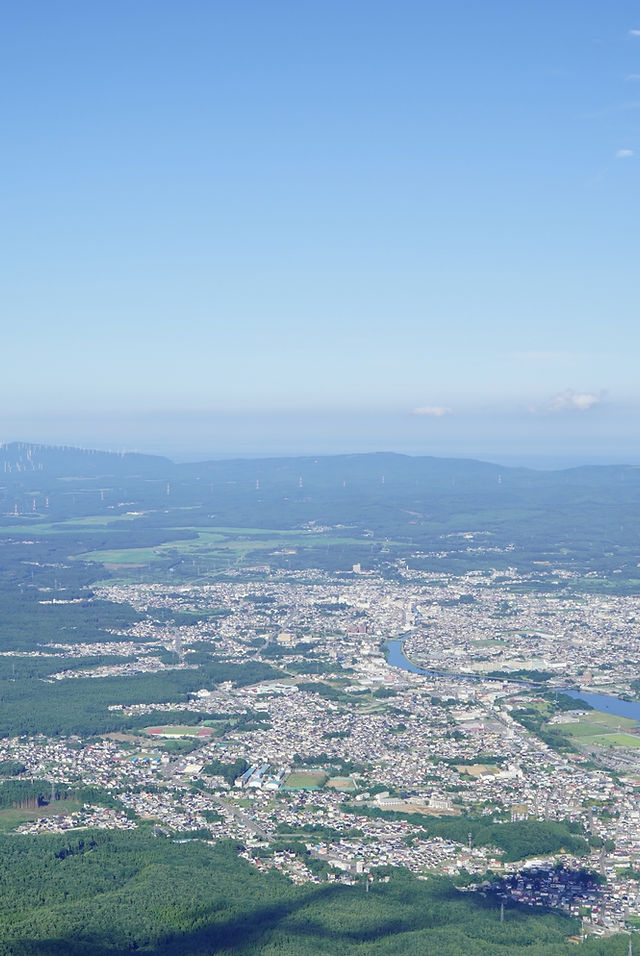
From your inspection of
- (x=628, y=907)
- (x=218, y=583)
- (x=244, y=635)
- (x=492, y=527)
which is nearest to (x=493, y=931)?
(x=628, y=907)

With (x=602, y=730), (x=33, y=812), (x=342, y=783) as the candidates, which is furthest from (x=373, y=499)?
(x=33, y=812)

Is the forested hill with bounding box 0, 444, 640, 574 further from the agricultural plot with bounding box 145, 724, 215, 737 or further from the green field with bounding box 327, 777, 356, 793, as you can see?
the green field with bounding box 327, 777, 356, 793

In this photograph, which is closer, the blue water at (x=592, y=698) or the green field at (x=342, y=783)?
the green field at (x=342, y=783)

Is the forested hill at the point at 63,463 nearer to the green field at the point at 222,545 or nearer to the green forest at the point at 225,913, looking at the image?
the green field at the point at 222,545

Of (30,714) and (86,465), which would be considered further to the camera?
(86,465)

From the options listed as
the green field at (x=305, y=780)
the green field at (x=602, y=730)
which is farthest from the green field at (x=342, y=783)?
the green field at (x=602, y=730)

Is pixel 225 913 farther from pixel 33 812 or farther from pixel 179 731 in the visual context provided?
pixel 179 731

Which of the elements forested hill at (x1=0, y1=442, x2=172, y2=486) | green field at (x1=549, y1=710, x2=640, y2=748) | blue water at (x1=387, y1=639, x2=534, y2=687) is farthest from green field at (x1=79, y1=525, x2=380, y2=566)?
forested hill at (x1=0, y1=442, x2=172, y2=486)

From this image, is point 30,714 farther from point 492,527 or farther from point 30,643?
point 492,527

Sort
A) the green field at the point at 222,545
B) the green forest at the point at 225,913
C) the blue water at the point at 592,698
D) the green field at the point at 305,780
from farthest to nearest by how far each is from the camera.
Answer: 1. the green field at the point at 222,545
2. the blue water at the point at 592,698
3. the green field at the point at 305,780
4. the green forest at the point at 225,913
